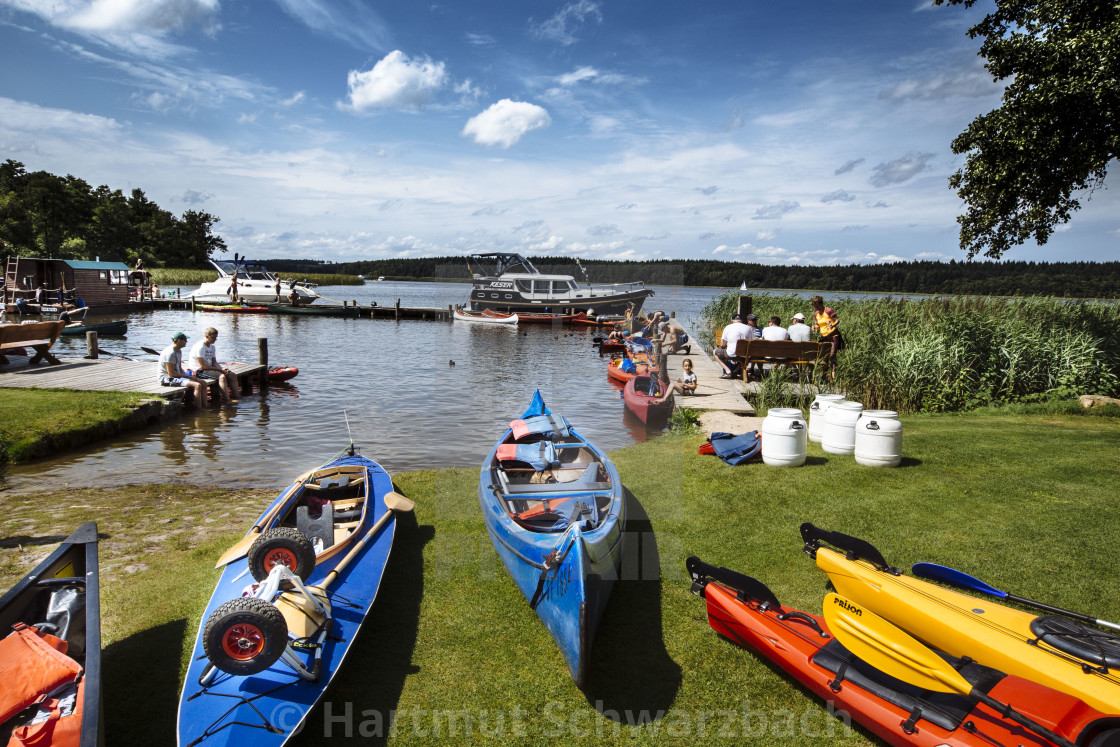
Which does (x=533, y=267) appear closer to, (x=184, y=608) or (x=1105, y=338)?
(x=1105, y=338)

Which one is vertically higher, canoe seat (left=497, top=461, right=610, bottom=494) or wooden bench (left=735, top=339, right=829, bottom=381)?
wooden bench (left=735, top=339, right=829, bottom=381)

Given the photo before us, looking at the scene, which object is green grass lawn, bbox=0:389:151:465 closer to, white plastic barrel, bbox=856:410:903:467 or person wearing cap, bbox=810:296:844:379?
white plastic barrel, bbox=856:410:903:467

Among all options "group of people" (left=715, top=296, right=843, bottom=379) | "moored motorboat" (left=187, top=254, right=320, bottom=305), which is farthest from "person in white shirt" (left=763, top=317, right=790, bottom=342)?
"moored motorboat" (left=187, top=254, right=320, bottom=305)

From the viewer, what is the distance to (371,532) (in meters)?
5.54

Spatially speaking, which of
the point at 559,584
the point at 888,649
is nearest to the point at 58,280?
the point at 559,584

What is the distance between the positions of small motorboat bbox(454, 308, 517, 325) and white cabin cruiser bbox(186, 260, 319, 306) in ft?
41.9

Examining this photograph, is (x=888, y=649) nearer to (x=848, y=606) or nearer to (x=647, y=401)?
(x=848, y=606)

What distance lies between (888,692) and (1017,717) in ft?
1.97

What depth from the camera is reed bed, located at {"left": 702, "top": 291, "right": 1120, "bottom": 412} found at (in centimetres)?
1137

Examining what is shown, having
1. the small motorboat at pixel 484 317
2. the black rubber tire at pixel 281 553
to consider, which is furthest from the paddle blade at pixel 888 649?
the small motorboat at pixel 484 317

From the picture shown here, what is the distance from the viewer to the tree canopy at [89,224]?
181 feet

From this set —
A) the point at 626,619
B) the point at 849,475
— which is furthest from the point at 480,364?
the point at 626,619

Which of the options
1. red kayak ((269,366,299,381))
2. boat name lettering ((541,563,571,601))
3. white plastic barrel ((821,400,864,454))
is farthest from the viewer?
red kayak ((269,366,299,381))

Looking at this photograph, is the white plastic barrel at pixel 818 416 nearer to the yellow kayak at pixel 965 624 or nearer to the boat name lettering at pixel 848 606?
Result: the yellow kayak at pixel 965 624
